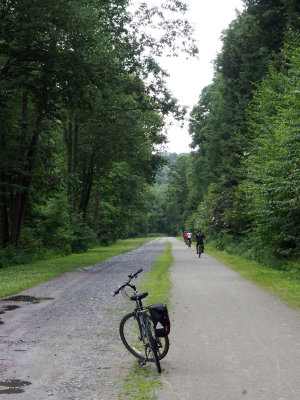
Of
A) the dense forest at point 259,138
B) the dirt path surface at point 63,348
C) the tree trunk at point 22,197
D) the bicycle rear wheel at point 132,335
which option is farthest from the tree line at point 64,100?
the bicycle rear wheel at point 132,335

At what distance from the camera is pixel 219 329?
8469 millimetres

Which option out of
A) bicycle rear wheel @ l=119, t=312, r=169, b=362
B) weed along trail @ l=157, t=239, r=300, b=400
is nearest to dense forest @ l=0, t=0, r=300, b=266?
weed along trail @ l=157, t=239, r=300, b=400

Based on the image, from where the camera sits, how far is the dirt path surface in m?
5.26

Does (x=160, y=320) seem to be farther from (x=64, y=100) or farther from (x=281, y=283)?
(x=64, y=100)

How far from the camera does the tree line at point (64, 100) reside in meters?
17.7

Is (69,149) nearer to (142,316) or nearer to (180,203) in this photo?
(142,316)

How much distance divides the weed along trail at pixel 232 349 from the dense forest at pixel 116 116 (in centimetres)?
568

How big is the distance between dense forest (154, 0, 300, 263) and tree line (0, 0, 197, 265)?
5.49 metres

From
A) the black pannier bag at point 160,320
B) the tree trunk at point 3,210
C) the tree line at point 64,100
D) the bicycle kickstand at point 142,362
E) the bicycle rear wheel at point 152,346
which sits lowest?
the bicycle kickstand at point 142,362

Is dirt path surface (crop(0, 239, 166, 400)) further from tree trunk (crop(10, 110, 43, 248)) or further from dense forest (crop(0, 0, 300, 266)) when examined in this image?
tree trunk (crop(10, 110, 43, 248))

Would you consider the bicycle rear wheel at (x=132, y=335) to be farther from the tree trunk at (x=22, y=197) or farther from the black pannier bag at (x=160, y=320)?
the tree trunk at (x=22, y=197)

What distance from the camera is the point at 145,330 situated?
6.24 m

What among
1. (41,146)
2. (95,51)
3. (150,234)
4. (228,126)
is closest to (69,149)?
(41,146)

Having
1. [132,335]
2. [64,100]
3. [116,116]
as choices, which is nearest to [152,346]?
[132,335]
